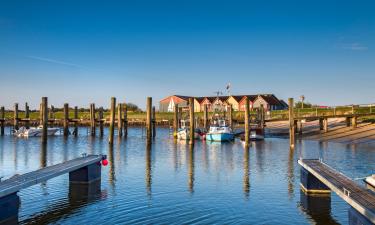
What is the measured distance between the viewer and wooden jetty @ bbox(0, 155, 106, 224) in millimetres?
13992

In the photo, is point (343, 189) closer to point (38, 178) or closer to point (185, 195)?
point (185, 195)

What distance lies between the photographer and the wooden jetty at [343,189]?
38.8ft

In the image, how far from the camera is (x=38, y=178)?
16.2 meters

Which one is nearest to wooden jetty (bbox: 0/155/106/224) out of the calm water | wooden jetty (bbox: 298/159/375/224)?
the calm water

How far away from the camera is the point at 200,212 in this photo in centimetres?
1630

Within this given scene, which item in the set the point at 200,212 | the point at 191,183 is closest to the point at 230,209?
the point at 200,212

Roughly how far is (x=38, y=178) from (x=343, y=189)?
10.9 meters

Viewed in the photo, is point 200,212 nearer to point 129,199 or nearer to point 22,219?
point 129,199

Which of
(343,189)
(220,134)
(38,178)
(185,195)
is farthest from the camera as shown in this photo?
(220,134)

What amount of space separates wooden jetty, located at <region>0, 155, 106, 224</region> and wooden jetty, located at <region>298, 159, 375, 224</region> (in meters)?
10.2

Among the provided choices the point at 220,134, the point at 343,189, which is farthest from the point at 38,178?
the point at 220,134

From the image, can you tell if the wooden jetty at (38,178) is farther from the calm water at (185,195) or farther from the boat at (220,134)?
the boat at (220,134)

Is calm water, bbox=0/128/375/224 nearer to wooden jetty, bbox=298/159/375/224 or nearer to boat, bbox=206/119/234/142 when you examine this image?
wooden jetty, bbox=298/159/375/224

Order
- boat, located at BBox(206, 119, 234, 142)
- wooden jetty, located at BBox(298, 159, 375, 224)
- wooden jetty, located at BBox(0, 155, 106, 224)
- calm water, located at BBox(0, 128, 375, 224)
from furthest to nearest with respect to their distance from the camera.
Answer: boat, located at BBox(206, 119, 234, 142), calm water, located at BBox(0, 128, 375, 224), wooden jetty, located at BBox(0, 155, 106, 224), wooden jetty, located at BBox(298, 159, 375, 224)
